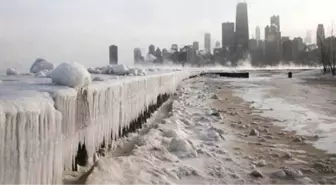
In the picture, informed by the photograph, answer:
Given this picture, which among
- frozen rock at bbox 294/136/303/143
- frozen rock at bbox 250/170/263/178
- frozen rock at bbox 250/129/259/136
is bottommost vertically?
frozen rock at bbox 294/136/303/143

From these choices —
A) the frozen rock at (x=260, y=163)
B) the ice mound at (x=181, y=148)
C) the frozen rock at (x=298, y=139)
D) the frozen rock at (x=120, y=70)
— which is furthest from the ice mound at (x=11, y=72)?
the frozen rock at (x=298, y=139)

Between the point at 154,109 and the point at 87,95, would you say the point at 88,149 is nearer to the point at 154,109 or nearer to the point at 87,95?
the point at 87,95

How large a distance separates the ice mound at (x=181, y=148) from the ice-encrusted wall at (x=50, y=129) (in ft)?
3.53

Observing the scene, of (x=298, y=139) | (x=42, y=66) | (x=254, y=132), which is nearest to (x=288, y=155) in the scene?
(x=298, y=139)

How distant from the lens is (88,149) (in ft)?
14.6

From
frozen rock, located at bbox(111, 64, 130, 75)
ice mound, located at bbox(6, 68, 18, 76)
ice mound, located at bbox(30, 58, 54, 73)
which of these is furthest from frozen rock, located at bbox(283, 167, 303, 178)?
ice mound, located at bbox(30, 58, 54, 73)

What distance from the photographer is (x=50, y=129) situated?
10.2 feet

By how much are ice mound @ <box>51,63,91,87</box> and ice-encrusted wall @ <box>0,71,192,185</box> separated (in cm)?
11

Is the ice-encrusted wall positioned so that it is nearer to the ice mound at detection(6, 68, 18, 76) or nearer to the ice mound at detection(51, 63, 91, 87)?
the ice mound at detection(51, 63, 91, 87)

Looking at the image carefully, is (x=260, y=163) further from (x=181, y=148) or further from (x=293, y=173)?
(x=181, y=148)

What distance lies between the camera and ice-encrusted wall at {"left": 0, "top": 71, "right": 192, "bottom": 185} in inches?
97.6

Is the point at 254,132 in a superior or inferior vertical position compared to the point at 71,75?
inferior

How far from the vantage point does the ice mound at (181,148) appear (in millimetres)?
5824

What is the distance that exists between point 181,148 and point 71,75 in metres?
2.55
